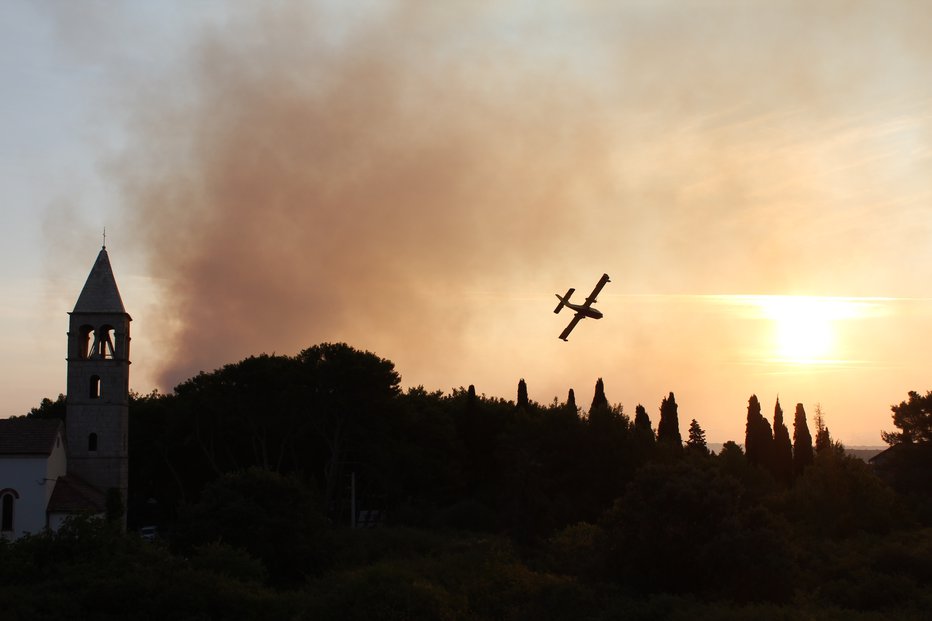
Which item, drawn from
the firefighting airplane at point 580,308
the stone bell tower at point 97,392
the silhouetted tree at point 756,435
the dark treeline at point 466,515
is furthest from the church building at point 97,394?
the silhouetted tree at point 756,435

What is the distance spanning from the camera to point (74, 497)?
186 feet

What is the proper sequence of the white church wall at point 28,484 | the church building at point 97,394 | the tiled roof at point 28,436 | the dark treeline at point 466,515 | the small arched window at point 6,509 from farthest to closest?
the church building at point 97,394, the tiled roof at point 28,436, the white church wall at point 28,484, the small arched window at point 6,509, the dark treeline at point 466,515

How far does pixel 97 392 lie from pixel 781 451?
150 ft

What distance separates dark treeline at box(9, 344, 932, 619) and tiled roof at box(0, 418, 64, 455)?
803 centimetres

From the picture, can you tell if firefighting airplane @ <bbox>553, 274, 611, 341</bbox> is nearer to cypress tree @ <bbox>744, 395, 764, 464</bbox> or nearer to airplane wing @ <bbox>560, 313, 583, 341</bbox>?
airplane wing @ <bbox>560, 313, 583, 341</bbox>

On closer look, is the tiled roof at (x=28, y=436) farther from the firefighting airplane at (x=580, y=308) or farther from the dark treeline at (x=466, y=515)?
the firefighting airplane at (x=580, y=308)

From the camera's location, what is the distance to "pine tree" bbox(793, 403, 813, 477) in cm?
7412

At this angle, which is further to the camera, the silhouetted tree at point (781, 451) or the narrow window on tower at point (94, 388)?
the silhouetted tree at point (781, 451)

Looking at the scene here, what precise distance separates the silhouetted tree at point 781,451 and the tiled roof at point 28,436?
47.1 meters

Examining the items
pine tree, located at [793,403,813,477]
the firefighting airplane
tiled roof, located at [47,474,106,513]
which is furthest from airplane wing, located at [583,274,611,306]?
pine tree, located at [793,403,813,477]

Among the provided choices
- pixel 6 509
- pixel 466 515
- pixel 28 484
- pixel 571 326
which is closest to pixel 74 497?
pixel 28 484

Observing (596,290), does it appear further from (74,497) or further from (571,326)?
(74,497)

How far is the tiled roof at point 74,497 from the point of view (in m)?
55.6

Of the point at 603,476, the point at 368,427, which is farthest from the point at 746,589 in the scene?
the point at 368,427
